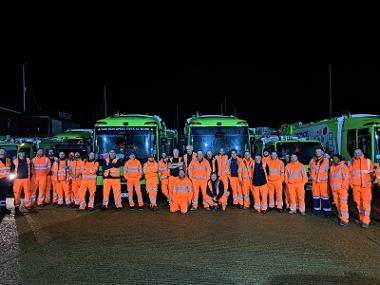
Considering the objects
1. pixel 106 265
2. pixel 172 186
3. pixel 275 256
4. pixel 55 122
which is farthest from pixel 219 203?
pixel 55 122

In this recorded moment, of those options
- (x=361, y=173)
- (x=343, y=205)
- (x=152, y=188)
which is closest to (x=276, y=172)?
(x=343, y=205)

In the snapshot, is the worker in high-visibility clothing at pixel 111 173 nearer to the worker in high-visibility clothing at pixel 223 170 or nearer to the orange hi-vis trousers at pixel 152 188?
the orange hi-vis trousers at pixel 152 188

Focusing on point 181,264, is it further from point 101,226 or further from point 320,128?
point 320,128

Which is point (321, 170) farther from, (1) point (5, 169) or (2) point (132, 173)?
(1) point (5, 169)

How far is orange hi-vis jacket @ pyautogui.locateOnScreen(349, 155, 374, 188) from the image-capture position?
834 centimetres

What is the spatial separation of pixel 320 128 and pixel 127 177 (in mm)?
9508

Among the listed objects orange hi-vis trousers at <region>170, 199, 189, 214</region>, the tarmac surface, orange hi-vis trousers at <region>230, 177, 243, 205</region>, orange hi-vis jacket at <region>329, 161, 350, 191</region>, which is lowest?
the tarmac surface

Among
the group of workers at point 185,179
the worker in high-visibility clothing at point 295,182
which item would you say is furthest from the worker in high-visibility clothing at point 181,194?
the worker in high-visibility clothing at point 295,182

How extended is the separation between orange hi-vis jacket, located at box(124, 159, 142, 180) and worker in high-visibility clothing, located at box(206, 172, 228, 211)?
1.89 metres

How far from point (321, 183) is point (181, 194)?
3430 millimetres

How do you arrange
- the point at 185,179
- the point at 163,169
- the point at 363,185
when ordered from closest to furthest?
the point at 363,185 → the point at 185,179 → the point at 163,169

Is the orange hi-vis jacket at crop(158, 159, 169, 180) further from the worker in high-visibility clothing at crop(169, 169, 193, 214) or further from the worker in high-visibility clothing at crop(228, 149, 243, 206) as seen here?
the worker in high-visibility clothing at crop(228, 149, 243, 206)

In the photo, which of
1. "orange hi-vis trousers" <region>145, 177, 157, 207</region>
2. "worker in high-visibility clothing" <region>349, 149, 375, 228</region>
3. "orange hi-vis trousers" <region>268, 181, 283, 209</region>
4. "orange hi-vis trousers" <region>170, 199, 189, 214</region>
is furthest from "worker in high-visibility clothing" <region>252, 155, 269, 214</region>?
"orange hi-vis trousers" <region>145, 177, 157, 207</region>

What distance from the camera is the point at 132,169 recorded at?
34.1 feet
